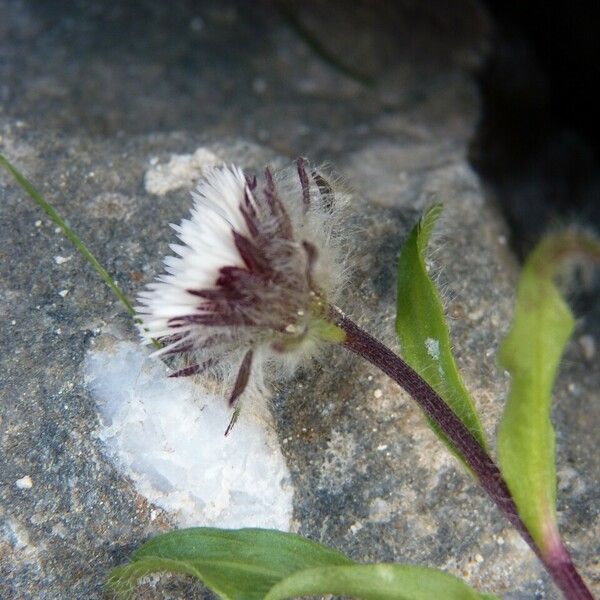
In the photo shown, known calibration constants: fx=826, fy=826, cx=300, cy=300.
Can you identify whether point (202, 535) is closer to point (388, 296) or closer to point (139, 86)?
point (388, 296)

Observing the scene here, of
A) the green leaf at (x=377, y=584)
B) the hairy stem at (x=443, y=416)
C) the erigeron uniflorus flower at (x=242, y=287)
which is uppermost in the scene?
the erigeron uniflorus flower at (x=242, y=287)

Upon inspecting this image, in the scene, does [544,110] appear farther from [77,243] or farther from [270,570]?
[270,570]

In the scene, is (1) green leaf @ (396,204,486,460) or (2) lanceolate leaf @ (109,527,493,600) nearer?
(2) lanceolate leaf @ (109,527,493,600)

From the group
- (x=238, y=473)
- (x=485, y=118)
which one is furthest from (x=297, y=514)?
(x=485, y=118)

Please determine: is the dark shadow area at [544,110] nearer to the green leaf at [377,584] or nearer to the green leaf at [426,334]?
the green leaf at [426,334]

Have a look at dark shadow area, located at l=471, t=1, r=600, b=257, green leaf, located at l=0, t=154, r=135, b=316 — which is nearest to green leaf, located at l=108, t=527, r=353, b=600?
green leaf, located at l=0, t=154, r=135, b=316

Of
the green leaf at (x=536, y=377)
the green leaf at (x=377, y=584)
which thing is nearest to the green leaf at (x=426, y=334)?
the green leaf at (x=536, y=377)

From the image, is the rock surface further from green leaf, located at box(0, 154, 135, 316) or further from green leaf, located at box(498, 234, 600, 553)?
green leaf, located at box(498, 234, 600, 553)
